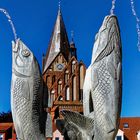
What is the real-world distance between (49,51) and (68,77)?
9.07 metres

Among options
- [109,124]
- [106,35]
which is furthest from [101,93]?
[106,35]

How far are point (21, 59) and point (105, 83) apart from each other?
2.24 m

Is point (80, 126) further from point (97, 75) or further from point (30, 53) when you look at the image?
point (30, 53)

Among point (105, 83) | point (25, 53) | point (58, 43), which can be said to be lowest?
point (105, 83)

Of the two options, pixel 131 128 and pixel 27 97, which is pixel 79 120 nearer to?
pixel 27 97

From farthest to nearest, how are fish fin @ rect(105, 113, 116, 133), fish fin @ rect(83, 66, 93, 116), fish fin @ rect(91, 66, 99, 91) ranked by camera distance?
fish fin @ rect(83, 66, 93, 116) → fish fin @ rect(91, 66, 99, 91) → fish fin @ rect(105, 113, 116, 133)

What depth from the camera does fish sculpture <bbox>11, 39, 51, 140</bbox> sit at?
34.4ft

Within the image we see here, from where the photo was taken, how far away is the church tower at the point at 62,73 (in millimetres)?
55281

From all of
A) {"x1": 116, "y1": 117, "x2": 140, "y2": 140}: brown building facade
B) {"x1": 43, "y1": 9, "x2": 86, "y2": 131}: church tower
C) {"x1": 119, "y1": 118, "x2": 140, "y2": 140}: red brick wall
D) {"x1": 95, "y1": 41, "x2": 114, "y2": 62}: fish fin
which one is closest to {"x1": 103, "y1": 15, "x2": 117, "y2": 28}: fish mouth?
{"x1": 95, "y1": 41, "x2": 114, "y2": 62}: fish fin

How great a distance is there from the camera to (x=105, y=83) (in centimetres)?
991

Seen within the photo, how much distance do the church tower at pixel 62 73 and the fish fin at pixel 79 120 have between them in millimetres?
39247

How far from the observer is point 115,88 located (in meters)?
9.90

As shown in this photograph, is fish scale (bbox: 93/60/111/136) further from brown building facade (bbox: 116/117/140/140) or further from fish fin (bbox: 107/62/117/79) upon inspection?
brown building facade (bbox: 116/117/140/140)

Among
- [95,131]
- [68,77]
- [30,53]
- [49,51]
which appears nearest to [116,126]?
[95,131]
